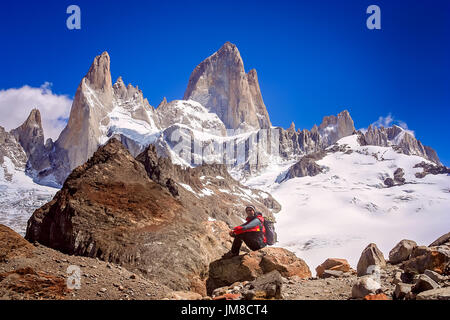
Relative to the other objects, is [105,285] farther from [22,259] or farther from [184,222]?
[184,222]

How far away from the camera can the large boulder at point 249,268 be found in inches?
405

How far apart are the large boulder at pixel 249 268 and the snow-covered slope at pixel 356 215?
7818 centimetres

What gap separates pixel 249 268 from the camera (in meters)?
10.4

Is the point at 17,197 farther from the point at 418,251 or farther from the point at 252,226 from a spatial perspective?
the point at 418,251

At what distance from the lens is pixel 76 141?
594 feet

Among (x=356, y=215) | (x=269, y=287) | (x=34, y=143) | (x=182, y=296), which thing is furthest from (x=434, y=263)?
(x=34, y=143)

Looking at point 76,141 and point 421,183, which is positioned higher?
point 76,141

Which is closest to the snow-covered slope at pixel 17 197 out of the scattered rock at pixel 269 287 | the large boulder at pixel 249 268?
the large boulder at pixel 249 268

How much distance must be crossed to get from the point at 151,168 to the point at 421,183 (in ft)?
577

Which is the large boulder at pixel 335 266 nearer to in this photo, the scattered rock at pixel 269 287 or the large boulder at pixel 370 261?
the large boulder at pixel 370 261

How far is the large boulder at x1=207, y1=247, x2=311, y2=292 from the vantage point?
33.8 feet

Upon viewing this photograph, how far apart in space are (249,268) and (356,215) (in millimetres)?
152012
